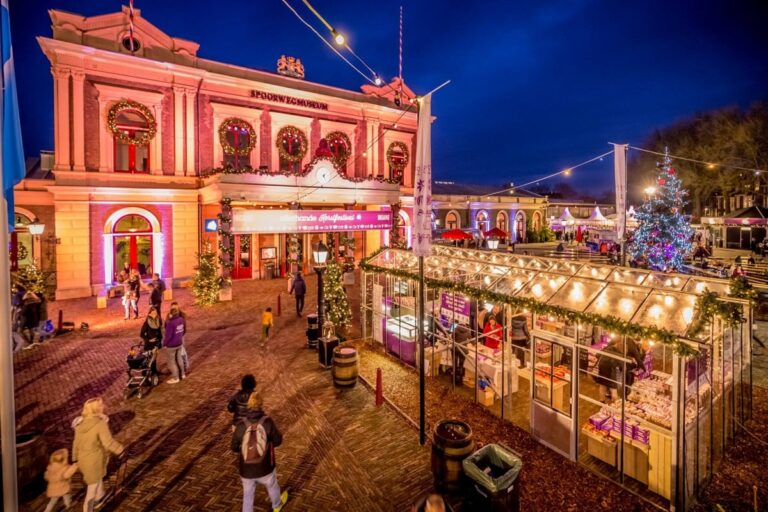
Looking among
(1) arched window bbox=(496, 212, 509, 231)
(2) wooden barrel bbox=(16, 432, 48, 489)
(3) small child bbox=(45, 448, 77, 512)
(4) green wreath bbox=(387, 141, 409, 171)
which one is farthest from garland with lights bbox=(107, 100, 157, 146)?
(1) arched window bbox=(496, 212, 509, 231)

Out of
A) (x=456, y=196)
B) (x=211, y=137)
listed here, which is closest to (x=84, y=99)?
(x=211, y=137)

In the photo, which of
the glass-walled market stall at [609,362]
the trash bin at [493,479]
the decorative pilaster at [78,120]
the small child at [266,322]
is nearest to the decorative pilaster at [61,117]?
the decorative pilaster at [78,120]

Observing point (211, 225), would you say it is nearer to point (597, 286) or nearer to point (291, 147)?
point (291, 147)

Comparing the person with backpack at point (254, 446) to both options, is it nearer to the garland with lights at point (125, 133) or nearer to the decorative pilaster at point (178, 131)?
the decorative pilaster at point (178, 131)

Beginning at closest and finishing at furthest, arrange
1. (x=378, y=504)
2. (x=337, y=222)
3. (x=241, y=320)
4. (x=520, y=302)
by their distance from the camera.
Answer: (x=378, y=504) → (x=520, y=302) → (x=241, y=320) → (x=337, y=222)

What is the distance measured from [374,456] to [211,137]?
20.9 metres

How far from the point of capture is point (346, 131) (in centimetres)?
2716

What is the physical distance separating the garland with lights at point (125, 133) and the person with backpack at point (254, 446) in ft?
66.7

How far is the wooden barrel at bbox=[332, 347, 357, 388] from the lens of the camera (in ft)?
29.8

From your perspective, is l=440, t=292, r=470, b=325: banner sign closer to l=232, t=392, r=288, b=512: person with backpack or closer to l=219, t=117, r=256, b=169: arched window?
l=232, t=392, r=288, b=512: person with backpack

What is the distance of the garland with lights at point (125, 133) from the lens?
63.1 feet

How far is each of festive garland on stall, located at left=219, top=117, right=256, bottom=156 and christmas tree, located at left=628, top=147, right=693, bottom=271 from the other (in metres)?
24.2

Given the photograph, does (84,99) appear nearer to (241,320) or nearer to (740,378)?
(241,320)

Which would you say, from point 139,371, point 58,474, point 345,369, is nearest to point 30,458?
point 58,474
